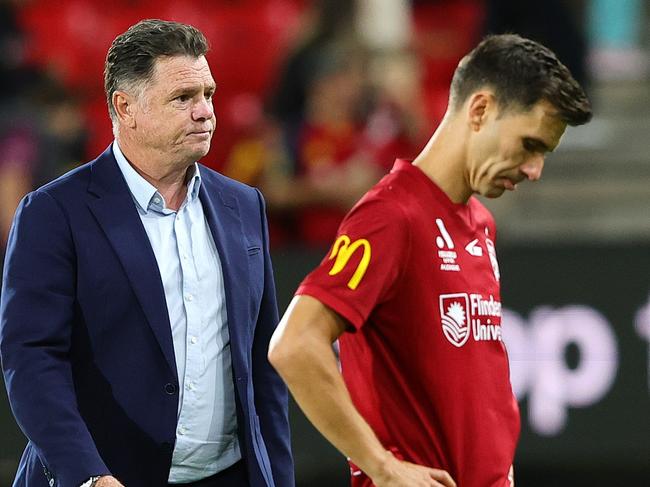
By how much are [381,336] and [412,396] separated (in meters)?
0.16

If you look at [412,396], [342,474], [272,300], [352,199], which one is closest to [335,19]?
[352,199]

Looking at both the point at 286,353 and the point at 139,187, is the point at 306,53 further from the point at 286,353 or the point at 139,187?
the point at 286,353

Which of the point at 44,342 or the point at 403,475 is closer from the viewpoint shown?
the point at 403,475

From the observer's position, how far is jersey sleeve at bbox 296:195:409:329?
2.97m

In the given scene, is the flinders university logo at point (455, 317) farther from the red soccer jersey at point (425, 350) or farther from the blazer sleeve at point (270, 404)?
the blazer sleeve at point (270, 404)

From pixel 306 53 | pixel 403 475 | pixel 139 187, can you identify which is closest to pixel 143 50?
pixel 139 187

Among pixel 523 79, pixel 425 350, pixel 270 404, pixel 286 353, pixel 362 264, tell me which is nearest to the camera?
pixel 286 353

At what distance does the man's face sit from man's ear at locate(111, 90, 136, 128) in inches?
0.8

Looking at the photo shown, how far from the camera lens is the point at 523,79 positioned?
10.6 feet

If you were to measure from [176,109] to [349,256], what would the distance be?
61cm

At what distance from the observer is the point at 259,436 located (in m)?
3.44

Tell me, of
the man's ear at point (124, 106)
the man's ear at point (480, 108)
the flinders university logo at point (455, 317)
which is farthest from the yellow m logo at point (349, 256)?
the man's ear at point (124, 106)

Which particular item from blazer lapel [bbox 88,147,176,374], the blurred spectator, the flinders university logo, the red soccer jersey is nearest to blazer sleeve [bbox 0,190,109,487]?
blazer lapel [bbox 88,147,176,374]

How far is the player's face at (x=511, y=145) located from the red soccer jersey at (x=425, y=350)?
0.46 ft
